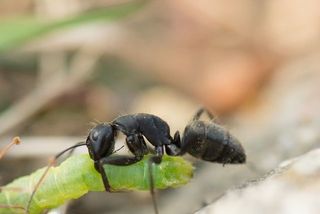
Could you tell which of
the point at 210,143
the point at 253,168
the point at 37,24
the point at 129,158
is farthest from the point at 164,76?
the point at 129,158

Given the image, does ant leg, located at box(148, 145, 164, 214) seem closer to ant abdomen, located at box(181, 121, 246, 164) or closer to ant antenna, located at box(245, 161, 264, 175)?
ant abdomen, located at box(181, 121, 246, 164)

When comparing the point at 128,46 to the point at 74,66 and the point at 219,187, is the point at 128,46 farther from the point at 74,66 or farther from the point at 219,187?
the point at 219,187

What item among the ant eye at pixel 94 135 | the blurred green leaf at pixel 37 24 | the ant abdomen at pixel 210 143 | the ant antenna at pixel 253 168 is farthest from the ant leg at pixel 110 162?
the blurred green leaf at pixel 37 24

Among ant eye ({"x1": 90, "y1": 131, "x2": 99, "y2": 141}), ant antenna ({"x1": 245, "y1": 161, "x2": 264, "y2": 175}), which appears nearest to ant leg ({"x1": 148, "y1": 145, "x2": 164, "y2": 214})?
ant eye ({"x1": 90, "y1": 131, "x2": 99, "y2": 141})

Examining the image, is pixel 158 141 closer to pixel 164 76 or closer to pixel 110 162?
pixel 110 162

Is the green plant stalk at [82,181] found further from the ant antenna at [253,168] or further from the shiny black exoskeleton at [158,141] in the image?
the ant antenna at [253,168]
